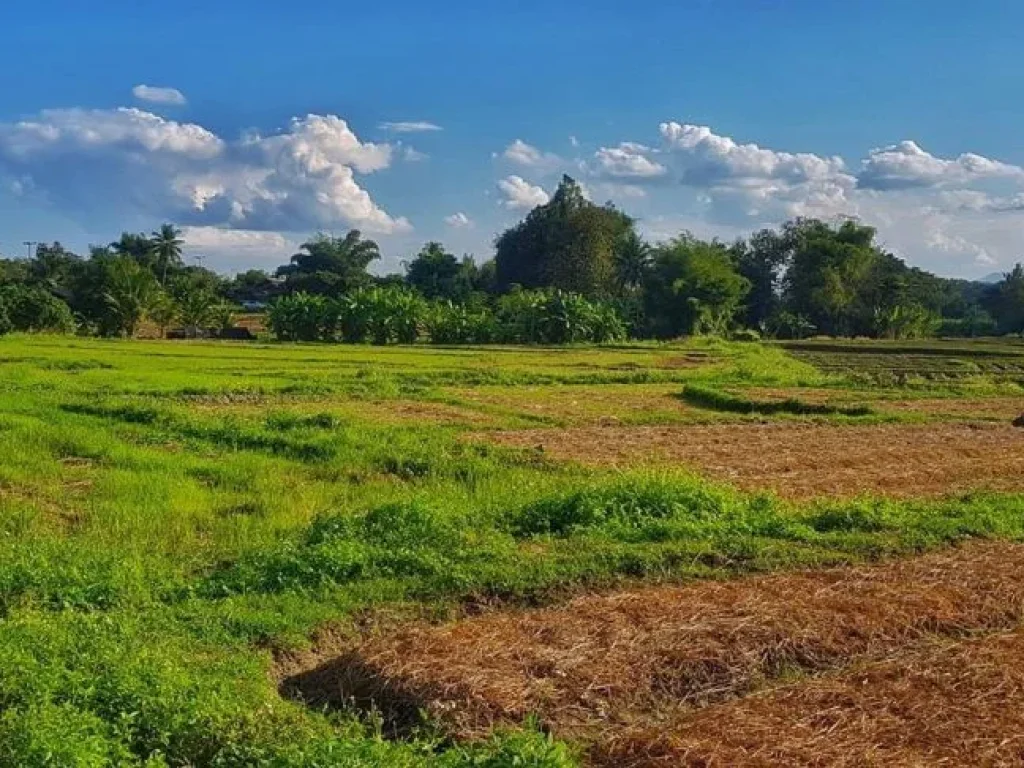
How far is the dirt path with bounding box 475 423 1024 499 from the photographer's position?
11164mm

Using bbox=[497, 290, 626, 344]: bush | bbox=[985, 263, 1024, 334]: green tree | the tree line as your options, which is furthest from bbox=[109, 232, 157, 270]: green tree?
bbox=[985, 263, 1024, 334]: green tree

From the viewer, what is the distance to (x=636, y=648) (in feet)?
17.5

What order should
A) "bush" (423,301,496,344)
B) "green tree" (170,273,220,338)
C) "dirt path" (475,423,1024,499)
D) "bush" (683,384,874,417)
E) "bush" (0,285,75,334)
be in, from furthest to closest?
1. "green tree" (170,273,220,338)
2. "bush" (423,301,496,344)
3. "bush" (0,285,75,334)
4. "bush" (683,384,874,417)
5. "dirt path" (475,423,1024,499)

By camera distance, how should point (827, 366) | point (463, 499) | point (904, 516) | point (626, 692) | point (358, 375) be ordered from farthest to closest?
1. point (827, 366)
2. point (358, 375)
3. point (463, 499)
4. point (904, 516)
5. point (626, 692)

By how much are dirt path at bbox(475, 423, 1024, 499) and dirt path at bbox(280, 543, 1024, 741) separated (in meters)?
4.11

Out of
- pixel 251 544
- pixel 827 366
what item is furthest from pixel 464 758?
pixel 827 366

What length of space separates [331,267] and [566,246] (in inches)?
665

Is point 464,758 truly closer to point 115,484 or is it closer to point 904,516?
point 904,516

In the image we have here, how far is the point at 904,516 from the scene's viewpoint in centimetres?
874

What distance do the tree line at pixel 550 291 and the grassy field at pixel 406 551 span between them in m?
28.7

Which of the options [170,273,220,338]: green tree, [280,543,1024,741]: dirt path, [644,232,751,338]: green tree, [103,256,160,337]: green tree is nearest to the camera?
[280,543,1024,741]: dirt path

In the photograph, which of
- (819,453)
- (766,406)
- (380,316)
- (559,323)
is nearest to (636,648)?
(819,453)

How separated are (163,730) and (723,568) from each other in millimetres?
4169

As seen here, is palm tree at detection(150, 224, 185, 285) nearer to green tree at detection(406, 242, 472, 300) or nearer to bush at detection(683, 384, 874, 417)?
green tree at detection(406, 242, 472, 300)
